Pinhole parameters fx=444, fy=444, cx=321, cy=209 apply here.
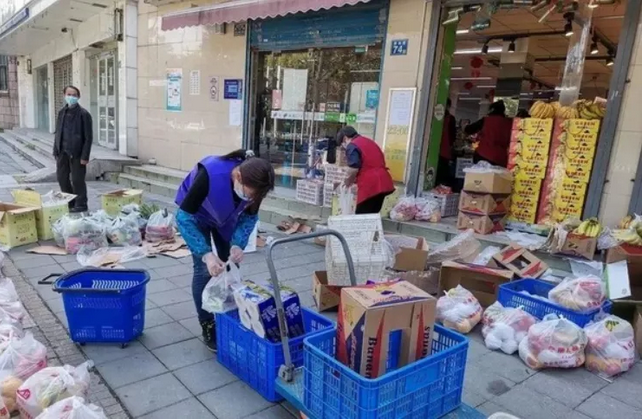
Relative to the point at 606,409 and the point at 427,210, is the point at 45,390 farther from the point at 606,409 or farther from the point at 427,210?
the point at 427,210

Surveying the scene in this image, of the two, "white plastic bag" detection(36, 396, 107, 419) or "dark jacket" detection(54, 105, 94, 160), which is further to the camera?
"dark jacket" detection(54, 105, 94, 160)

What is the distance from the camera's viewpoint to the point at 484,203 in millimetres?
5160

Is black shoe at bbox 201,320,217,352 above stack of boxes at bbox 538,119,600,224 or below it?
below

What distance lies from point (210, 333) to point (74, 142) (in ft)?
15.6

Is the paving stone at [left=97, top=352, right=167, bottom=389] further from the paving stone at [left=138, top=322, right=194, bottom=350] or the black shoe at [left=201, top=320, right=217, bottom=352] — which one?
the black shoe at [left=201, top=320, right=217, bottom=352]

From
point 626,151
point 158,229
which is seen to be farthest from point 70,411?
point 626,151

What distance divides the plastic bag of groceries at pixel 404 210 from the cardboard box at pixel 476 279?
1803mm

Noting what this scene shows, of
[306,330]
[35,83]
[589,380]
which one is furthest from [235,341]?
[35,83]

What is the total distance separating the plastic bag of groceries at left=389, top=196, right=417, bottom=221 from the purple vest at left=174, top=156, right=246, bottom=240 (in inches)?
130

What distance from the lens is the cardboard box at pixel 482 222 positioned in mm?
5191

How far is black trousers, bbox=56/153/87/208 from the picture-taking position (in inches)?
257

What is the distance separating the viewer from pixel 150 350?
304 cm

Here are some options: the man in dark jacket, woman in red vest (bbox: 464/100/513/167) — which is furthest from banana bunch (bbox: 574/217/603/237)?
the man in dark jacket

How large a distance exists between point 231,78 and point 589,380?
7403 mm
